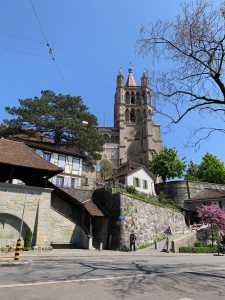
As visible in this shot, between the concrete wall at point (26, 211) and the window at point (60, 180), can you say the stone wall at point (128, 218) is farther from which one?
the concrete wall at point (26, 211)

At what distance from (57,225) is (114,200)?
720cm

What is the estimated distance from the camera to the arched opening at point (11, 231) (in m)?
21.2

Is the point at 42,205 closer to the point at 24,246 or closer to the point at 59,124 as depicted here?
the point at 24,246

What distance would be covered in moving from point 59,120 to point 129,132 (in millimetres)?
56797

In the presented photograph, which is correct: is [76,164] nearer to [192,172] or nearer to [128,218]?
[128,218]

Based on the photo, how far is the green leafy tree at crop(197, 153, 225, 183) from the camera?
2648 inches

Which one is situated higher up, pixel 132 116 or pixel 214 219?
pixel 132 116

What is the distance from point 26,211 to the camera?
22.4 meters

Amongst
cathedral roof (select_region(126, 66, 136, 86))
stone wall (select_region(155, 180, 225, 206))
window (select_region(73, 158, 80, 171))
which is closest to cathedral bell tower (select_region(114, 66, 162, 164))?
cathedral roof (select_region(126, 66, 136, 86))

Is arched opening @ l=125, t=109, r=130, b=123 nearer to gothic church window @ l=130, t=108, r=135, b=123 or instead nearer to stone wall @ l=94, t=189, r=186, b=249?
gothic church window @ l=130, t=108, r=135, b=123

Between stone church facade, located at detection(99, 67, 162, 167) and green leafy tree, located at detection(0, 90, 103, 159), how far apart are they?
40.6 m

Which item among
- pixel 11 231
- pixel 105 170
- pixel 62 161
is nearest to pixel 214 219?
pixel 62 161

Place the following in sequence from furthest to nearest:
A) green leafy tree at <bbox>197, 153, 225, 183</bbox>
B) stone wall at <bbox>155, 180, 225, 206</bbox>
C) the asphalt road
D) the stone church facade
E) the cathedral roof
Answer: the cathedral roof → the stone church facade → green leafy tree at <bbox>197, 153, 225, 183</bbox> → stone wall at <bbox>155, 180, 225, 206</bbox> → the asphalt road

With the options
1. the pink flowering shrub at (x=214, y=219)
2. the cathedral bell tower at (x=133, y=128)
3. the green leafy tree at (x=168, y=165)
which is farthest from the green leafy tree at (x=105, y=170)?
the cathedral bell tower at (x=133, y=128)
